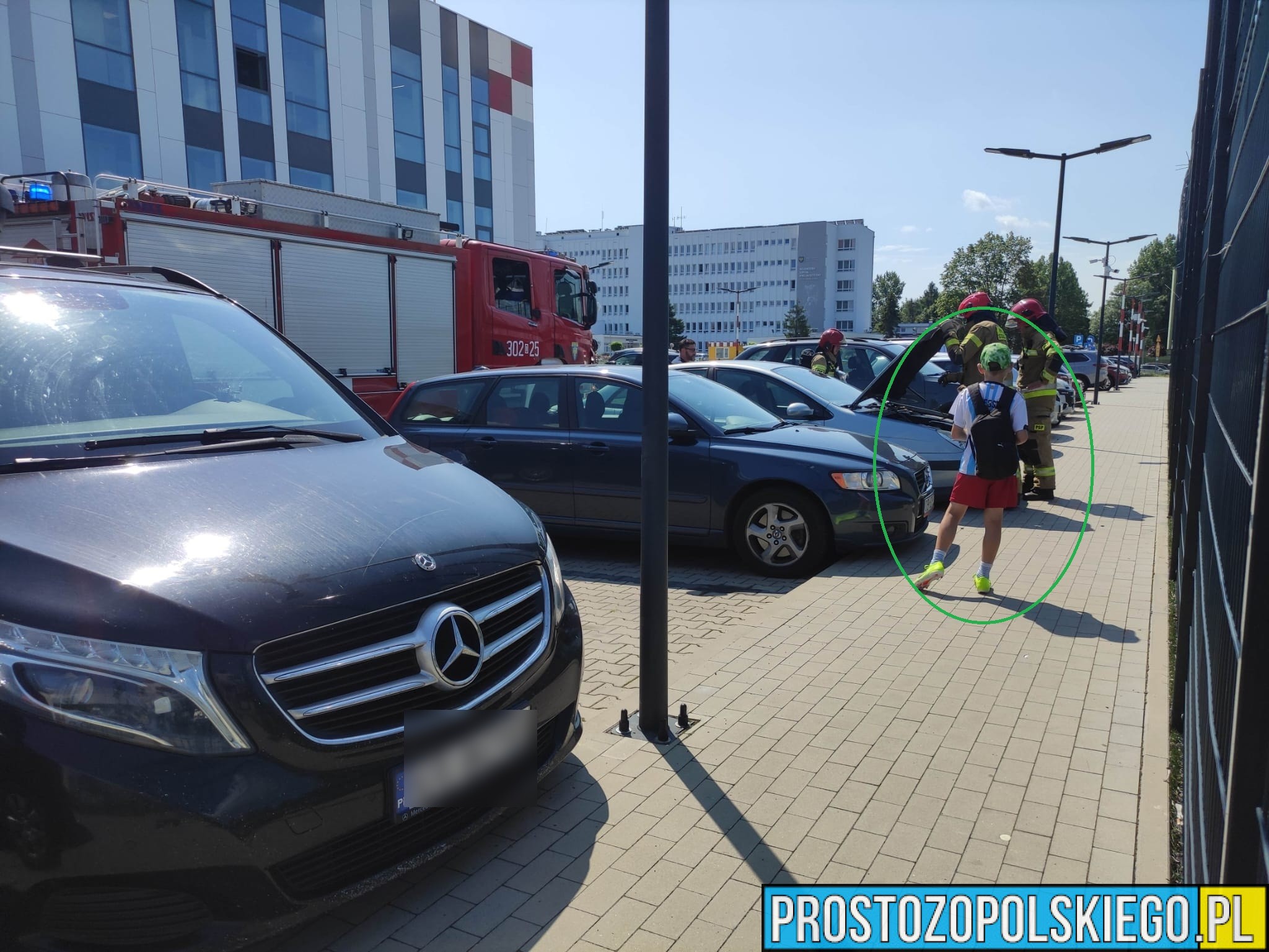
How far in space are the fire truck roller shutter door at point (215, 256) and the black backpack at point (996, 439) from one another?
24.6ft

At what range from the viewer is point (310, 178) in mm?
30594

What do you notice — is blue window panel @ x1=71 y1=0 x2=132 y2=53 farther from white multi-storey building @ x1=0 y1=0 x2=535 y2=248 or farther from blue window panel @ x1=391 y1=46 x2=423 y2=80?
blue window panel @ x1=391 y1=46 x2=423 y2=80

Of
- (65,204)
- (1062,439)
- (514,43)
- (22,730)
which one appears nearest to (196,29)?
(514,43)

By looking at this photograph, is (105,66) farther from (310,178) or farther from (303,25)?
(303,25)

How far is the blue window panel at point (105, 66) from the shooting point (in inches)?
928

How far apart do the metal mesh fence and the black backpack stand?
1.14 meters

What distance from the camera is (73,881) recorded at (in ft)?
6.93

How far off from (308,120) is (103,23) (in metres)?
7.17

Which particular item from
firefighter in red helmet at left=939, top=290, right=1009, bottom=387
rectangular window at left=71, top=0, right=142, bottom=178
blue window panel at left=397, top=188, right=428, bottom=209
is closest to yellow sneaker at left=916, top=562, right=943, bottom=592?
firefighter in red helmet at left=939, top=290, right=1009, bottom=387

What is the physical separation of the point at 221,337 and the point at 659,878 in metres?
2.77

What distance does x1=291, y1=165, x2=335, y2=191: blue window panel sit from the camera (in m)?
30.0

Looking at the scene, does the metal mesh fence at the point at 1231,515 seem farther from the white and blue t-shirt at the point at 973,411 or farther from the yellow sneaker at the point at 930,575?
the yellow sneaker at the point at 930,575

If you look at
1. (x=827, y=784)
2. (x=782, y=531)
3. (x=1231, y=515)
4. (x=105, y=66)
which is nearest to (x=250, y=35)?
(x=105, y=66)

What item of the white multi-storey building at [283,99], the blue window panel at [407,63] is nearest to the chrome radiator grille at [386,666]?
the white multi-storey building at [283,99]
